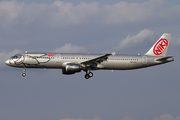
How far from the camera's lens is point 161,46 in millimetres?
72438

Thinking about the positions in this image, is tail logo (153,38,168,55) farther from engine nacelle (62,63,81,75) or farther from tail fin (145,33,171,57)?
engine nacelle (62,63,81,75)

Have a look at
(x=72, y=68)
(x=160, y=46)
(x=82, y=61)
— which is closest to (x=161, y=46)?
(x=160, y=46)

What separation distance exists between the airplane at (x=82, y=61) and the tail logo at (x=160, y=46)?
1.57m

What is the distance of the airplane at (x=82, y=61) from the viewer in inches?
2534

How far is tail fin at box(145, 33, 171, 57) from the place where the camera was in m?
71.5

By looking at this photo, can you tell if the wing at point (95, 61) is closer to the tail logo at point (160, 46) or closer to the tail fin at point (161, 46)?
the tail fin at point (161, 46)

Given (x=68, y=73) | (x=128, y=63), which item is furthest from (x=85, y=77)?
(x=128, y=63)

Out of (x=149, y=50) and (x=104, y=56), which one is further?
(x=149, y=50)

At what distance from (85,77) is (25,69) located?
39.2 ft

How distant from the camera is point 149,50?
235ft

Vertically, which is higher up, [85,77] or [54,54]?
[54,54]

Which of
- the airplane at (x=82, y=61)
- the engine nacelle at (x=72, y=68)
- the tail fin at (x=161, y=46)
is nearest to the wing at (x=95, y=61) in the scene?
the airplane at (x=82, y=61)

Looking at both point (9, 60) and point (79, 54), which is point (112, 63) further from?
point (9, 60)

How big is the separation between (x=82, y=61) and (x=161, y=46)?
60.4ft
